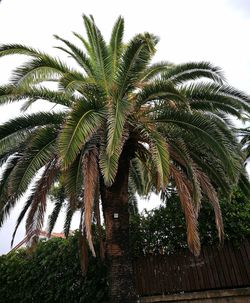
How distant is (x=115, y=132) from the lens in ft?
21.6

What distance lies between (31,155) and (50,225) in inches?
184

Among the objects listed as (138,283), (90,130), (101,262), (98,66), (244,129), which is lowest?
(138,283)

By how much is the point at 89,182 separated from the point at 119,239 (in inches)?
78.3

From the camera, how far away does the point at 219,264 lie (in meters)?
8.97

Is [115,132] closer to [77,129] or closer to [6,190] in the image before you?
[77,129]

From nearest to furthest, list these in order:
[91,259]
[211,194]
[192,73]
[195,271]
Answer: [211,194]
[192,73]
[195,271]
[91,259]

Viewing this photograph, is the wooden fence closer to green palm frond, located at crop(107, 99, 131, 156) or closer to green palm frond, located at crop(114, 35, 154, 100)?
green palm frond, located at crop(107, 99, 131, 156)

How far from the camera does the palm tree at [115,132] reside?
7.31m

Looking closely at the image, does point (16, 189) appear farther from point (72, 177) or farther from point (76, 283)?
point (76, 283)

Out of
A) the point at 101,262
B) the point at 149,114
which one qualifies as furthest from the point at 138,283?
the point at 149,114

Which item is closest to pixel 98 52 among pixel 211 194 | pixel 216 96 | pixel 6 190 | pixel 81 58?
pixel 81 58

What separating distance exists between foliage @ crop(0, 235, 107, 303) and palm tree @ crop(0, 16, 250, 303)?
1.91m

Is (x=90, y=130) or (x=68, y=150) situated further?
(x=90, y=130)

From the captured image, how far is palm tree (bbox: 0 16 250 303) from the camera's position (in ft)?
24.0
